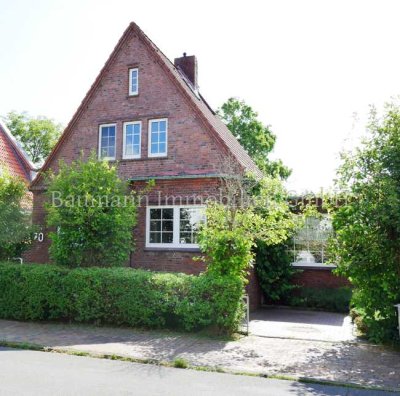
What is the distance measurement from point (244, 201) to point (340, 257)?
3177 millimetres

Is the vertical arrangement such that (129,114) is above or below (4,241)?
above

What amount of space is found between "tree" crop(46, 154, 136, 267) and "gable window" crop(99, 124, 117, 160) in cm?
405

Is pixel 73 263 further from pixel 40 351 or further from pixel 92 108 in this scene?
pixel 92 108

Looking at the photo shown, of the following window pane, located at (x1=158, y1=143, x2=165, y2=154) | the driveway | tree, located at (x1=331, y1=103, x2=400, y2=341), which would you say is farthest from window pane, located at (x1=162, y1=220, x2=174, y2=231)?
tree, located at (x1=331, y1=103, x2=400, y2=341)

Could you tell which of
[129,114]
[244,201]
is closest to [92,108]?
[129,114]

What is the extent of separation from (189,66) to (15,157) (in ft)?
37.3

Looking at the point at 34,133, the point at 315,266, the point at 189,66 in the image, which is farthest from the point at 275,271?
the point at 34,133

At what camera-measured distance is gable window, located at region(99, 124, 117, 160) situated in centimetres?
1614

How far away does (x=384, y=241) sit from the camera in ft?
27.7

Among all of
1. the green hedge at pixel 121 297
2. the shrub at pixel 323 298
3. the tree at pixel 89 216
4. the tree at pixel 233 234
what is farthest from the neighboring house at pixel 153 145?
the green hedge at pixel 121 297

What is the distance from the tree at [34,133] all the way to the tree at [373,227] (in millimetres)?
39840

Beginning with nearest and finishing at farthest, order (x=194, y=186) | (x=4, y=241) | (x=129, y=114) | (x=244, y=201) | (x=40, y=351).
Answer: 1. (x=40, y=351)
2. (x=244, y=201)
3. (x=4, y=241)
4. (x=194, y=186)
5. (x=129, y=114)

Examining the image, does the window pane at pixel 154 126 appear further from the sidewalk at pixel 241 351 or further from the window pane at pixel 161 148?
the sidewalk at pixel 241 351

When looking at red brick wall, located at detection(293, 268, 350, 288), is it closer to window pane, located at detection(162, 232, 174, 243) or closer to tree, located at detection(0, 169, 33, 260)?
window pane, located at detection(162, 232, 174, 243)
